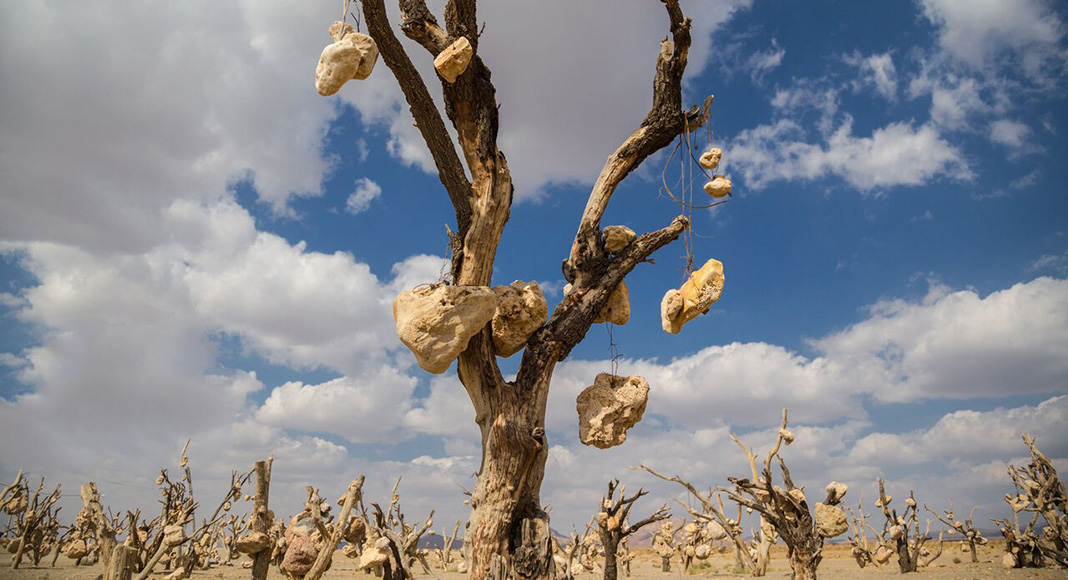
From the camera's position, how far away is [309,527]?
1227cm

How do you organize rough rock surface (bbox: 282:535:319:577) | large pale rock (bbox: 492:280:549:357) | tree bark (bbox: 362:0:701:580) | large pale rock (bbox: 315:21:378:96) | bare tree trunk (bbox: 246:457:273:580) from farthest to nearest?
rough rock surface (bbox: 282:535:319:577)
bare tree trunk (bbox: 246:457:273:580)
large pale rock (bbox: 492:280:549:357)
tree bark (bbox: 362:0:701:580)
large pale rock (bbox: 315:21:378:96)

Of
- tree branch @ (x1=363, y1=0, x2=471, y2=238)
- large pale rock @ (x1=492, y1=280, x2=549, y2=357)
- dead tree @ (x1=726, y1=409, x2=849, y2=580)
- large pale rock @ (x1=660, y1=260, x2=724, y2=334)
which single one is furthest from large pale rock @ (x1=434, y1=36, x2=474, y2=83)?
dead tree @ (x1=726, y1=409, x2=849, y2=580)

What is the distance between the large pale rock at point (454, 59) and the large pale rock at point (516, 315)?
2.03 m

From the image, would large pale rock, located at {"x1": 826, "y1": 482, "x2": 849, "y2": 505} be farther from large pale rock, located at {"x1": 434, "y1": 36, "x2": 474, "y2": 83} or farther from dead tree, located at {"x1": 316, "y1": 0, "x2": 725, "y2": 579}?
large pale rock, located at {"x1": 434, "y1": 36, "x2": 474, "y2": 83}

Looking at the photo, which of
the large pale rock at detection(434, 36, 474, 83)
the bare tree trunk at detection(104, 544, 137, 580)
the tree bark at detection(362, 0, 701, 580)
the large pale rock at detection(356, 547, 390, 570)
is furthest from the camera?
the large pale rock at detection(356, 547, 390, 570)

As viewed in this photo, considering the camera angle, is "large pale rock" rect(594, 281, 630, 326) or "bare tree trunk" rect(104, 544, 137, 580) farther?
"bare tree trunk" rect(104, 544, 137, 580)

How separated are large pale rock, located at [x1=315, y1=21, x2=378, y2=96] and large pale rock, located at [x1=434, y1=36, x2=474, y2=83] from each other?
2.30 feet

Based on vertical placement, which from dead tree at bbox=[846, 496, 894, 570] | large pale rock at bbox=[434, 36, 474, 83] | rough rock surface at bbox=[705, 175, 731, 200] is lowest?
dead tree at bbox=[846, 496, 894, 570]

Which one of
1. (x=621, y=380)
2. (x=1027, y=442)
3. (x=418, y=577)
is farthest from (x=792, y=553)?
(x=418, y=577)

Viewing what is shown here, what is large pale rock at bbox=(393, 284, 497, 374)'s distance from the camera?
17.2ft

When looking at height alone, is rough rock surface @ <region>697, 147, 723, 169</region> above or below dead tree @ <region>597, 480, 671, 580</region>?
above

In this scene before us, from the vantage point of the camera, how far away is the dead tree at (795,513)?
30.6 feet

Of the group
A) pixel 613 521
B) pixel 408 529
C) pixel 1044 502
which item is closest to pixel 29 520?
pixel 408 529

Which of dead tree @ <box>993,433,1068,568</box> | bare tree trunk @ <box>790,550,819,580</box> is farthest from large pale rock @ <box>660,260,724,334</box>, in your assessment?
dead tree @ <box>993,433,1068,568</box>
